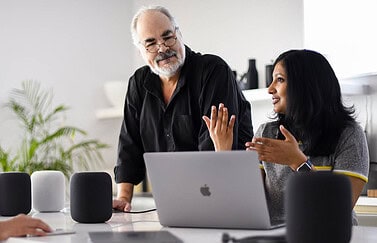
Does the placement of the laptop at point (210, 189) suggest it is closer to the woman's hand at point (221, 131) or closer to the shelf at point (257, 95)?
the woman's hand at point (221, 131)

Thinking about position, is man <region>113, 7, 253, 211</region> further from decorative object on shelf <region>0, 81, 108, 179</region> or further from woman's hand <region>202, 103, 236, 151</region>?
decorative object on shelf <region>0, 81, 108, 179</region>

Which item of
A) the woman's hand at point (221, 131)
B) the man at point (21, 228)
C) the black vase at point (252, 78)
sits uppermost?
the woman's hand at point (221, 131)

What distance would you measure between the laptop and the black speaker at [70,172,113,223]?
30cm

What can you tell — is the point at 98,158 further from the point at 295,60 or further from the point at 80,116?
the point at 295,60

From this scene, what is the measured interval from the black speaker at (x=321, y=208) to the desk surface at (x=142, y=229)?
0.18m

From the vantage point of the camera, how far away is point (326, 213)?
4.99 feet

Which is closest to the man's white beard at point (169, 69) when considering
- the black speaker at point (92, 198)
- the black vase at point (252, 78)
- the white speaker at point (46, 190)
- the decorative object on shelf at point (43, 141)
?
the white speaker at point (46, 190)

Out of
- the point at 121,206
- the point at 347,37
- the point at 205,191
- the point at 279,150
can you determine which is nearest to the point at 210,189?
the point at 205,191

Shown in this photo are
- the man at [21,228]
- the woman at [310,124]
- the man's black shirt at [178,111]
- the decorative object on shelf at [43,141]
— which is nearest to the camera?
the man at [21,228]

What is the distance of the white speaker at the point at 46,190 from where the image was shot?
2816 millimetres

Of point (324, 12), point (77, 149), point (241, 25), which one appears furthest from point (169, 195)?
point (77, 149)

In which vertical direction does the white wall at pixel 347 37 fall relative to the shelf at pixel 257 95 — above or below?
above

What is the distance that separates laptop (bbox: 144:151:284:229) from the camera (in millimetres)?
1823

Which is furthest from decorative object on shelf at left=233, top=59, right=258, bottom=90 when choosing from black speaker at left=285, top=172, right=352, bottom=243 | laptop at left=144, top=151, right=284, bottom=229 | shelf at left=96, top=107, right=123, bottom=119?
black speaker at left=285, top=172, right=352, bottom=243
